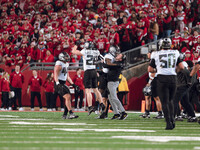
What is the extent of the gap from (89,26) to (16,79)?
4.21 metres

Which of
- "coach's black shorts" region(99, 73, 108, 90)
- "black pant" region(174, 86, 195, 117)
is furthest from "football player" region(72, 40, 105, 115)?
"black pant" region(174, 86, 195, 117)

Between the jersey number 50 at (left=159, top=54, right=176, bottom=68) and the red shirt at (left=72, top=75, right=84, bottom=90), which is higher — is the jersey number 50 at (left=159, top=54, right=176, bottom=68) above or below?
above

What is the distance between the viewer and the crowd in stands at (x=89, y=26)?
21.0 metres

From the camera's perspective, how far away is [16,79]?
20250 mm

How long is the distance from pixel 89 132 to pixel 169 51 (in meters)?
2.40

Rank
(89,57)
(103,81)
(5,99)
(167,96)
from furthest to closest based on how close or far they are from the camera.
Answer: (5,99), (89,57), (103,81), (167,96)

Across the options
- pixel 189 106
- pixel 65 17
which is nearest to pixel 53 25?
pixel 65 17

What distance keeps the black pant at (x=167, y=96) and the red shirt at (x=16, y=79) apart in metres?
11.7

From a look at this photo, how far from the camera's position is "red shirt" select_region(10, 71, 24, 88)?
20266 millimetres

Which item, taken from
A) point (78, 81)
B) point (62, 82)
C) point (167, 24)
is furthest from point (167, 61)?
point (167, 24)

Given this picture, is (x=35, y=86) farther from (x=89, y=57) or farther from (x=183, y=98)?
(x=183, y=98)

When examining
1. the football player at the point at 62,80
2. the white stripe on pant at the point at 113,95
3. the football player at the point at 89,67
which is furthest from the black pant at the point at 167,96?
the football player at the point at 89,67

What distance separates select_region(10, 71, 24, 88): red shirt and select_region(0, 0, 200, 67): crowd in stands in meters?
1.32

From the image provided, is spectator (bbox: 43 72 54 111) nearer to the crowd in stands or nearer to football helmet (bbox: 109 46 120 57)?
the crowd in stands
